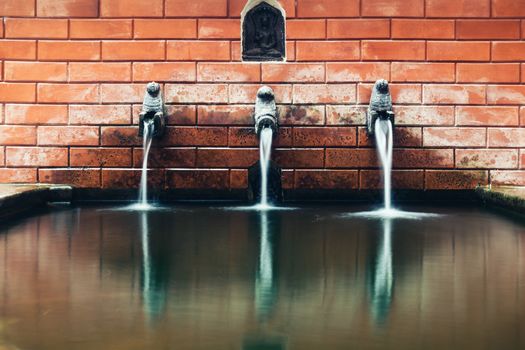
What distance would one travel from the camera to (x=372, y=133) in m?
8.28

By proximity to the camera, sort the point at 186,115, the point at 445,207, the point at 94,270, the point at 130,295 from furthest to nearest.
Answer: the point at 186,115 → the point at 445,207 → the point at 94,270 → the point at 130,295

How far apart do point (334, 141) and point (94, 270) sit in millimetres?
5152

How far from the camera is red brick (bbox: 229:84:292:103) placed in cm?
843

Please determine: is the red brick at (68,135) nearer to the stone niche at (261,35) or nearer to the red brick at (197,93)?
the red brick at (197,93)

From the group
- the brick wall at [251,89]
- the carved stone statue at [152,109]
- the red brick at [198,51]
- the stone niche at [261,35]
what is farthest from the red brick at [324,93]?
the carved stone statue at [152,109]

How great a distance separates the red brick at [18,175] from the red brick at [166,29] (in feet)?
6.84

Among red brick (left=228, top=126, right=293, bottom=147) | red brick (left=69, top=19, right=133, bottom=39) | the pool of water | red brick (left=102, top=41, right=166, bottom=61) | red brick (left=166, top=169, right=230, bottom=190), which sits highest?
red brick (left=69, top=19, right=133, bottom=39)

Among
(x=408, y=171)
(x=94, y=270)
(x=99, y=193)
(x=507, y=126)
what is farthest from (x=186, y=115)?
(x=94, y=270)

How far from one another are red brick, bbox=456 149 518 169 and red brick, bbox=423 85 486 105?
23.7 inches

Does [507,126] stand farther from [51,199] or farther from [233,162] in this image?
[51,199]

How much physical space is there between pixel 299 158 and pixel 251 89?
102cm

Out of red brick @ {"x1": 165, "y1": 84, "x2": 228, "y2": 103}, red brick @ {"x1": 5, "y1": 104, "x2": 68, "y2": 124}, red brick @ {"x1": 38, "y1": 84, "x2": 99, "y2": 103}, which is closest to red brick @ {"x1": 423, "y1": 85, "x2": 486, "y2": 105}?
red brick @ {"x1": 165, "y1": 84, "x2": 228, "y2": 103}

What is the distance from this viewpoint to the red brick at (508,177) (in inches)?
331

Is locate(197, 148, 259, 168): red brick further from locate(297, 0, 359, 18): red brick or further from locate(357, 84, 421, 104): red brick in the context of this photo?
locate(297, 0, 359, 18): red brick
